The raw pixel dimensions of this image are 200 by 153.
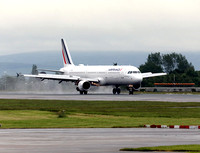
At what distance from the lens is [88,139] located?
1181 inches

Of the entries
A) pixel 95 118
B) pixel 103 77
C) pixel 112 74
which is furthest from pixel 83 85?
pixel 95 118

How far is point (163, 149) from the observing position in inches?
992

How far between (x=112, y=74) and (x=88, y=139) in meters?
81.0

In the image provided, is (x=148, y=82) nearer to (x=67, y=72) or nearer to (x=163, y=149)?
(x=67, y=72)

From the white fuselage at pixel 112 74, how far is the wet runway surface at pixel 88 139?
71035 mm

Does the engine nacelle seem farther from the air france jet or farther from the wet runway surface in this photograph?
the wet runway surface

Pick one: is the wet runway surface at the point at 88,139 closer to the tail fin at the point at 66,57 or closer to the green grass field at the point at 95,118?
the green grass field at the point at 95,118

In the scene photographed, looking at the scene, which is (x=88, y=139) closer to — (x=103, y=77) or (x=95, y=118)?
(x=95, y=118)

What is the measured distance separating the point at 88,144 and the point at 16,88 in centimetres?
12346

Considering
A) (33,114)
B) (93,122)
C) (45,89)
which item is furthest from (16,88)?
(93,122)

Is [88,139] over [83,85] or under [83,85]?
under

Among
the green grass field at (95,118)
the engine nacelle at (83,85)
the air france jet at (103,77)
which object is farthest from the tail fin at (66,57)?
the green grass field at (95,118)

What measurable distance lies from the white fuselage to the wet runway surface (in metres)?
71.0

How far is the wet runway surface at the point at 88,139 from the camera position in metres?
25.7
